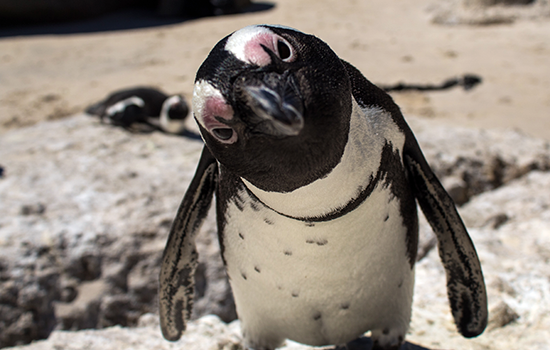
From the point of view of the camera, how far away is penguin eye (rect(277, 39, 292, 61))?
0.77 meters

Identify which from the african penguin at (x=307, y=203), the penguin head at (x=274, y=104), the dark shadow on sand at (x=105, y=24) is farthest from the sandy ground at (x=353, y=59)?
the penguin head at (x=274, y=104)

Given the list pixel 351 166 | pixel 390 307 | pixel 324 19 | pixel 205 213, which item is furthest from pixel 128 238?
pixel 324 19

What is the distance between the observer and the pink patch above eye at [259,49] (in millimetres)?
745

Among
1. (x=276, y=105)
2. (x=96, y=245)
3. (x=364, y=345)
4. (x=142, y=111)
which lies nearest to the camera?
(x=276, y=105)

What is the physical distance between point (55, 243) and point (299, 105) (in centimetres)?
153

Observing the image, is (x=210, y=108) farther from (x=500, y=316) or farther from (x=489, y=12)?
(x=489, y=12)

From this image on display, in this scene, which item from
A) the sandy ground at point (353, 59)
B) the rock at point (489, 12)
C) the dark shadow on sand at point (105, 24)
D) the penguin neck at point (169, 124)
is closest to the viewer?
the penguin neck at point (169, 124)

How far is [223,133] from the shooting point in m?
0.77

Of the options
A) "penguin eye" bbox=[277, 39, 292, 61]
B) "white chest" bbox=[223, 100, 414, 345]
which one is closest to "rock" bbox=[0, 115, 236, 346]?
"white chest" bbox=[223, 100, 414, 345]

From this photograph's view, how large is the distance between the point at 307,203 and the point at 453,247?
21.0 inches

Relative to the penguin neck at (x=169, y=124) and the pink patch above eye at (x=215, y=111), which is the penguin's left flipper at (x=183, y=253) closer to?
the pink patch above eye at (x=215, y=111)

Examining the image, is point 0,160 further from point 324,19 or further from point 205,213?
point 324,19

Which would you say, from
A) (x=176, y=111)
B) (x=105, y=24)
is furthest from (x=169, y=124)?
(x=105, y=24)

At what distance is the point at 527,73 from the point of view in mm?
4973
